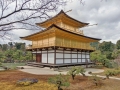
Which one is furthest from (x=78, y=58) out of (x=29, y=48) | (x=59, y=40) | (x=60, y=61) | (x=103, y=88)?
(x=103, y=88)

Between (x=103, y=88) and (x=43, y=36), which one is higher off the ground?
(x=43, y=36)

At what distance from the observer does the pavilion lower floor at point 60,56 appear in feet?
61.6

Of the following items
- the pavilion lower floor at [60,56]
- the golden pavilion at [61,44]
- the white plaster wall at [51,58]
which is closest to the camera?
the golden pavilion at [61,44]

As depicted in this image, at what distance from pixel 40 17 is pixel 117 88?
6681 millimetres

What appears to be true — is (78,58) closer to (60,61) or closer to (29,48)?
(60,61)

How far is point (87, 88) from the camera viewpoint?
7980mm

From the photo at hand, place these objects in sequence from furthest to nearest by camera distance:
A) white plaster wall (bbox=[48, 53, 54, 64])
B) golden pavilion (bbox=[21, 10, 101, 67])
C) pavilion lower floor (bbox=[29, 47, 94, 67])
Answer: white plaster wall (bbox=[48, 53, 54, 64]) → pavilion lower floor (bbox=[29, 47, 94, 67]) → golden pavilion (bbox=[21, 10, 101, 67])

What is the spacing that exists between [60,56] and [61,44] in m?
2.11

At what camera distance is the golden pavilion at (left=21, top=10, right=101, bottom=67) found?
18.2 metres

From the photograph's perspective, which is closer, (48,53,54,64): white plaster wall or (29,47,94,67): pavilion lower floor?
(29,47,94,67): pavilion lower floor

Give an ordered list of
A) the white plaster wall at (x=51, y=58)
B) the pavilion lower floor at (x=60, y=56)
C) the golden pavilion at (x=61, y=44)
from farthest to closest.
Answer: the white plaster wall at (x=51, y=58)
the pavilion lower floor at (x=60, y=56)
the golden pavilion at (x=61, y=44)

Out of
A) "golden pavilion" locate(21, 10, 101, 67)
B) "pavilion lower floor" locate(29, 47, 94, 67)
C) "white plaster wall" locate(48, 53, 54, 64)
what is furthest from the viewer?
"white plaster wall" locate(48, 53, 54, 64)

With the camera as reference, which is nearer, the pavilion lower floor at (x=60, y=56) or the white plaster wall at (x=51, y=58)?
the pavilion lower floor at (x=60, y=56)

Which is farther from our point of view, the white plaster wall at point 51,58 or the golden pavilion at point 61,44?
the white plaster wall at point 51,58
